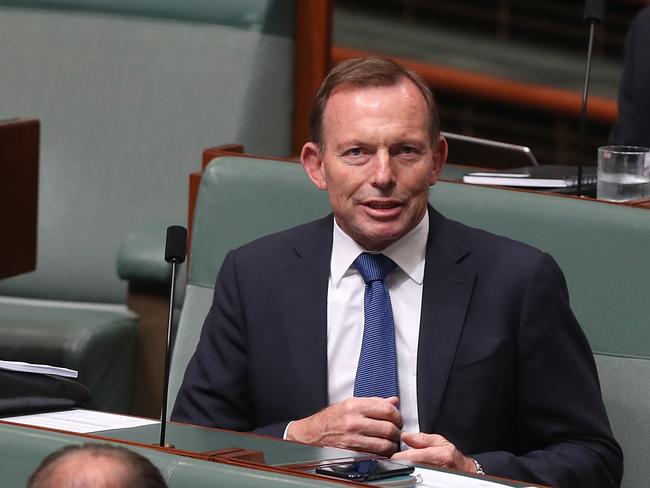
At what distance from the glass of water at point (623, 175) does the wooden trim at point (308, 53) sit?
953mm

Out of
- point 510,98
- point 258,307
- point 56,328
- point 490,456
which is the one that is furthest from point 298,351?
point 510,98

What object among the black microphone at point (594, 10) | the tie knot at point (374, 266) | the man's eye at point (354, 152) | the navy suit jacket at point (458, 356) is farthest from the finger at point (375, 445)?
the black microphone at point (594, 10)

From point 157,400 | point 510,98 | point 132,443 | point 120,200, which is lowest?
point 157,400

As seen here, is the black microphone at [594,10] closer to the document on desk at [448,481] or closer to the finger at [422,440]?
the finger at [422,440]

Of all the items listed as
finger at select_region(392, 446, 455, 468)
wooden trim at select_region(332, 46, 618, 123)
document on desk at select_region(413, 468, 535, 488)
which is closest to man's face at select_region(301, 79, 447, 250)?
finger at select_region(392, 446, 455, 468)

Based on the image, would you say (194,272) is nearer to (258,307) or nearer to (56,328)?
(258,307)

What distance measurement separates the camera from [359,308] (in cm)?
155

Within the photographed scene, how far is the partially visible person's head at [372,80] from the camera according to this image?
5.01ft

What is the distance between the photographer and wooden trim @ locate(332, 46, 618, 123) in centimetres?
351

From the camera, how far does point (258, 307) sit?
1587 mm

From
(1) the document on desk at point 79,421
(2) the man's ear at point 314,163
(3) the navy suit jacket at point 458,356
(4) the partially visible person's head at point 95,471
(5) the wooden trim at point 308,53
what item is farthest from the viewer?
(5) the wooden trim at point 308,53

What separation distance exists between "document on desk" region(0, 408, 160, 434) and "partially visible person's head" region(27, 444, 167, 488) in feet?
1.23

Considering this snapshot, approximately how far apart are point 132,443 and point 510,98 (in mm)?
2736

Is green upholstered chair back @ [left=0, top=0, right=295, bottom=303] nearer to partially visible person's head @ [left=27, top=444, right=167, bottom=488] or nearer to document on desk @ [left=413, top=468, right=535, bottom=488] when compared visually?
document on desk @ [left=413, top=468, right=535, bottom=488]
